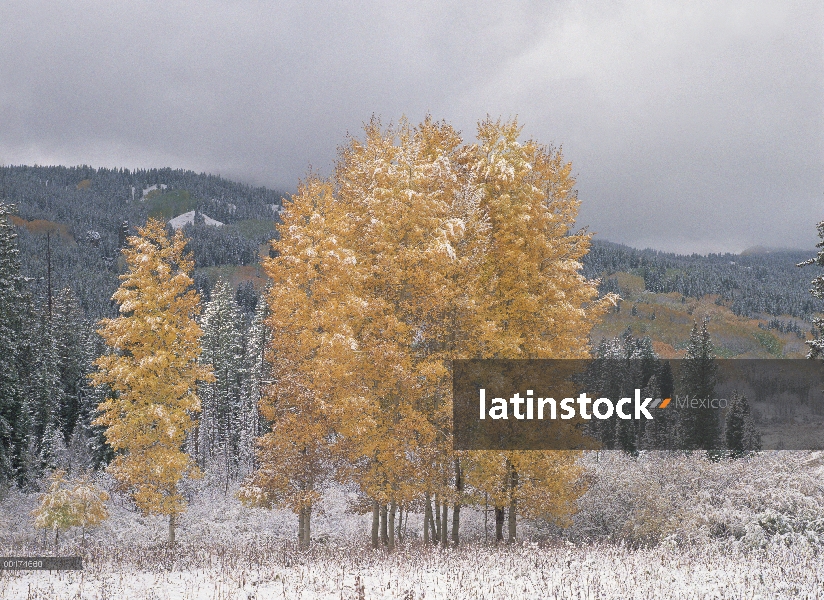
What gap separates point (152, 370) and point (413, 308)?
11351 millimetres

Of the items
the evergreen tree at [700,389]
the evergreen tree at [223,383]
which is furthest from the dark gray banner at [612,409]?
the evergreen tree at [223,383]

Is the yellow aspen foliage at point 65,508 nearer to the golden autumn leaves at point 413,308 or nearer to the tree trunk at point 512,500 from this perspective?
the golden autumn leaves at point 413,308

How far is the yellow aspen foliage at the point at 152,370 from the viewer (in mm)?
20531

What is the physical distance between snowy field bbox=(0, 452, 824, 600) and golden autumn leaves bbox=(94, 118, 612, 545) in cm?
220

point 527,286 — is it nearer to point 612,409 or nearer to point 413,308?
point 413,308

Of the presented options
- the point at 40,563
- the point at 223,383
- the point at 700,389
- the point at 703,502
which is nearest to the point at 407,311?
the point at 40,563

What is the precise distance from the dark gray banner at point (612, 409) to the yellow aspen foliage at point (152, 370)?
36.3 ft

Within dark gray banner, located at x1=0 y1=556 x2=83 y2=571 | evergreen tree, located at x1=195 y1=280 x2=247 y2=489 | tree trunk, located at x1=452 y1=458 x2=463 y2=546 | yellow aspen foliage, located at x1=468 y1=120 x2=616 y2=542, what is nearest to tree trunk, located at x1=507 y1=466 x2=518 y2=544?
yellow aspen foliage, located at x1=468 y1=120 x2=616 y2=542

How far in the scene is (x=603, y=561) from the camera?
1203 centimetres

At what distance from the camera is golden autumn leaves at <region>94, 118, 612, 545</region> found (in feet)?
50.6

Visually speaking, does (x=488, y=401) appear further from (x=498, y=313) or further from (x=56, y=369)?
(x=56, y=369)

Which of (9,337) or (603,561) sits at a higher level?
(9,337)

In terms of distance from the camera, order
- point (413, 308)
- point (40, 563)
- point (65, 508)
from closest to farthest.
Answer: point (40, 563), point (413, 308), point (65, 508)

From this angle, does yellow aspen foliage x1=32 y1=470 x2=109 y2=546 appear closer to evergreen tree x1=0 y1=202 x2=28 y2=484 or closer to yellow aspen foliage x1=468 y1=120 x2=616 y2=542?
evergreen tree x1=0 y1=202 x2=28 y2=484
